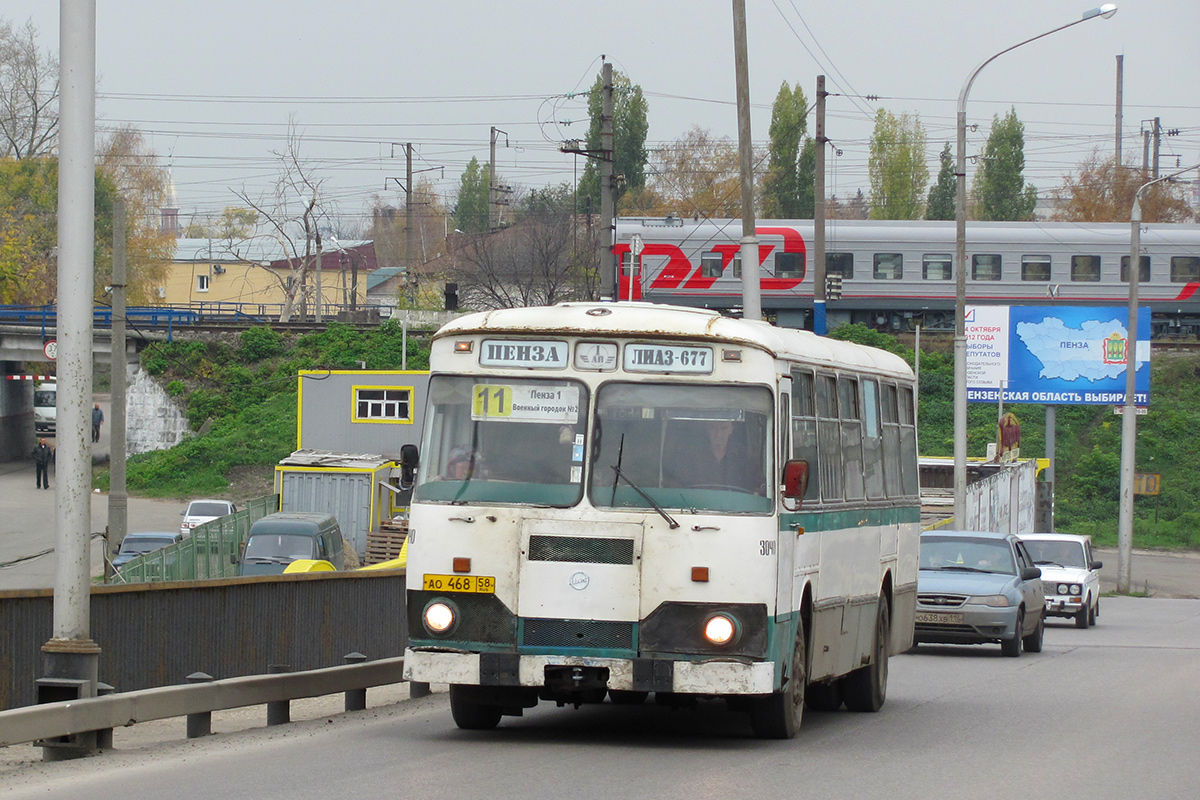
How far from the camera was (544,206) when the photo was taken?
87375 mm

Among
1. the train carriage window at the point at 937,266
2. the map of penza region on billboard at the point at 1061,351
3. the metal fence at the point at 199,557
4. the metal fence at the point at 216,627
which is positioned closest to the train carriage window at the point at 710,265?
the train carriage window at the point at 937,266

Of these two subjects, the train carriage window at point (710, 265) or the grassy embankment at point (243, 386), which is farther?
the grassy embankment at point (243, 386)

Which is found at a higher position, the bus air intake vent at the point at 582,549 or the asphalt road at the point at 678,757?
the bus air intake vent at the point at 582,549

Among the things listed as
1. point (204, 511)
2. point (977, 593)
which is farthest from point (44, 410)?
point (977, 593)

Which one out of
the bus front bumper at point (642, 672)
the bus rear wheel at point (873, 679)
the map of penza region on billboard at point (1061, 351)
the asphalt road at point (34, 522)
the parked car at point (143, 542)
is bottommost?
the asphalt road at point (34, 522)

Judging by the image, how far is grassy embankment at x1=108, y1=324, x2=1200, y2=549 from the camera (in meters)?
53.6

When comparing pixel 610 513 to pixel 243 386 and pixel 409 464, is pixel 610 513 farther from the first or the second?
pixel 243 386

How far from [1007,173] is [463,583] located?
300ft

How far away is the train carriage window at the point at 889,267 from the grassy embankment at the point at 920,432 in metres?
2.10

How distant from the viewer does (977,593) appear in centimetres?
1934

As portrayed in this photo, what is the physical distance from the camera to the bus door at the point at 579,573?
9.47 m

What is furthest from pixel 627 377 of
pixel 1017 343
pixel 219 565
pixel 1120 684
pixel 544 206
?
pixel 544 206

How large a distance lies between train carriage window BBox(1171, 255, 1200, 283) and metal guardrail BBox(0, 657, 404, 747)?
4802cm

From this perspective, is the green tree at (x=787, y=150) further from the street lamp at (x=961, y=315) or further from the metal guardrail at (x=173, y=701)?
the metal guardrail at (x=173, y=701)
